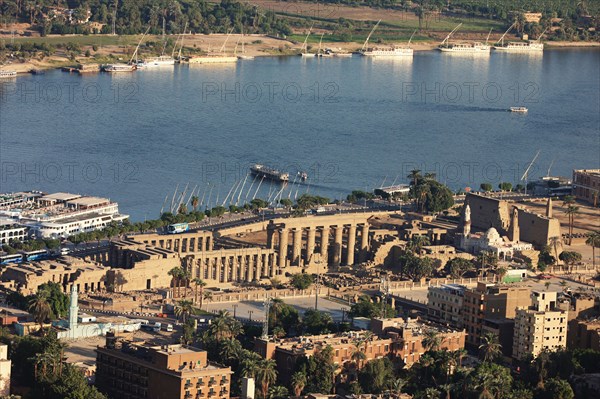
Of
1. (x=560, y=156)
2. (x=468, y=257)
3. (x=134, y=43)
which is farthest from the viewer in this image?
(x=134, y=43)

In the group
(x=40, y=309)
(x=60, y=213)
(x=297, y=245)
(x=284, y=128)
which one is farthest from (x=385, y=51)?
(x=40, y=309)

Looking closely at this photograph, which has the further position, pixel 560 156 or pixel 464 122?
pixel 464 122

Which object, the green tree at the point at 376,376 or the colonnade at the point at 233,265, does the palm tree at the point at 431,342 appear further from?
the colonnade at the point at 233,265

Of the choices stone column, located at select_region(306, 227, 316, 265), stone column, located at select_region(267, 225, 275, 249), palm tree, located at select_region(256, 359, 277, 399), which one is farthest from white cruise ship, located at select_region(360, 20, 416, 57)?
palm tree, located at select_region(256, 359, 277, 399)

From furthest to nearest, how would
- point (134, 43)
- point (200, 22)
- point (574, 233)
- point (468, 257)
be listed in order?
point (200, 22)
point (134, 43)
point (574, 233)
point (468, 257)

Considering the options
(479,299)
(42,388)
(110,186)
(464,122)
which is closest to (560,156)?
(464,122)

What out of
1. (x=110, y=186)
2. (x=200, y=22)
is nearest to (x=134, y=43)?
(x=200, y=22)

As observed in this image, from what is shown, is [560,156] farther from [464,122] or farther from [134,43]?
[134,43]
